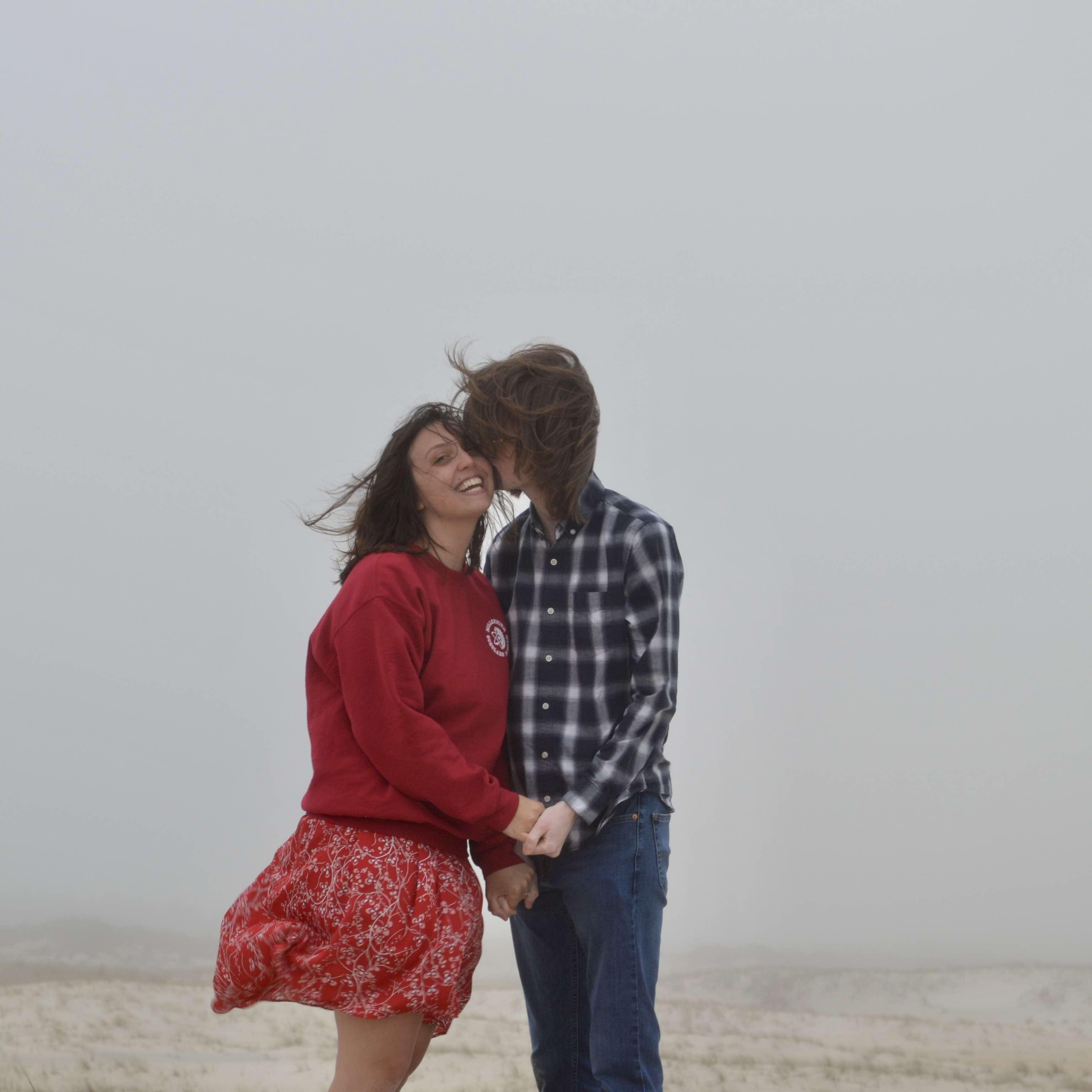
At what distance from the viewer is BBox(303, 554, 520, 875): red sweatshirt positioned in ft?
4.47

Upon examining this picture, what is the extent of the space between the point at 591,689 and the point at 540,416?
0.36 meters

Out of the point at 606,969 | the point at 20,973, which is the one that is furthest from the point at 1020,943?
the point at 20,973

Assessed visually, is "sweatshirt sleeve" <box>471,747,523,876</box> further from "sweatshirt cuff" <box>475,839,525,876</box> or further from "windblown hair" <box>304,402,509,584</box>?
"windblown hair" <box>304,402,509,584</box>

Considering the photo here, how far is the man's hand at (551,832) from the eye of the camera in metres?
1.41

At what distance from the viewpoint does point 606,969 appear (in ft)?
4.84

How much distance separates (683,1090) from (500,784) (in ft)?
4.68

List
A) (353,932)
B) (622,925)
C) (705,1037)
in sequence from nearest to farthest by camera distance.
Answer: (353,932) < (622,925) < (705,1037)

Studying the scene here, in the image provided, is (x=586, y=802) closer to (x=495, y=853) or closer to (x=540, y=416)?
(x=495, y=853)

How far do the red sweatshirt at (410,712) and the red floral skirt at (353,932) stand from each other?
0.13 ft

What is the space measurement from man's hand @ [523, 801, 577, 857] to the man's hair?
40 centimetres

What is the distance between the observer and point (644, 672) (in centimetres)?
149

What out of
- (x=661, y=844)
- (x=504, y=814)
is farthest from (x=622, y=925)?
(x=504, y=814)

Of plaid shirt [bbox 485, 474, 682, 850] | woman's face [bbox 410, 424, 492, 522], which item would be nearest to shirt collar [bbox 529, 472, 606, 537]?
plaid shirt [bbox 485, 474, 682, 850]

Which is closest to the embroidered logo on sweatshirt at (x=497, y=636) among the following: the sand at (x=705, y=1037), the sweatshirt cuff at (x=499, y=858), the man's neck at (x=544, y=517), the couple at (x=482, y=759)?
the couple at (x=482, y=759)
